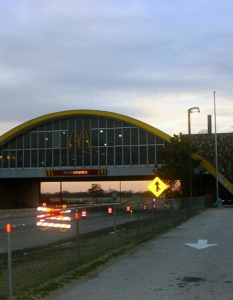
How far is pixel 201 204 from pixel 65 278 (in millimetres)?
30888

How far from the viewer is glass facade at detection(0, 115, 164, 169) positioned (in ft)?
174

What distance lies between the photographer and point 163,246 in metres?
14.6

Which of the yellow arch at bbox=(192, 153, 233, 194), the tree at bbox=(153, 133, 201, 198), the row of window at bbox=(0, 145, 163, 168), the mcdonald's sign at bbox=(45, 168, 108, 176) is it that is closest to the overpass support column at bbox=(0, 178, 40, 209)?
the row of window at bbox=(0, 145, 163, 168)

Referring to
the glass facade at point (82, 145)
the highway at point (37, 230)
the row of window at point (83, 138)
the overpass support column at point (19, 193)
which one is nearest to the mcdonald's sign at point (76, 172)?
the glass facade at point (82, 145)

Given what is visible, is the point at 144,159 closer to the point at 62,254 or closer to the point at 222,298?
the point at 62,254

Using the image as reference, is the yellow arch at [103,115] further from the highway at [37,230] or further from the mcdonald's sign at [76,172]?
the highway at [37,230]

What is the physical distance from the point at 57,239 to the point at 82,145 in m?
43.3

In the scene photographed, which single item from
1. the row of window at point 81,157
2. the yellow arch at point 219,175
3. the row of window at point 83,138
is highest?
the row of window at point 83,138

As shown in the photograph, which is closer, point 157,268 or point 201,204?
point 157,268

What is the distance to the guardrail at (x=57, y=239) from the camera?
8.46 metres

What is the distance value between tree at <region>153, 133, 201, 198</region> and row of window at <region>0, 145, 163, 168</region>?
844 centimetres

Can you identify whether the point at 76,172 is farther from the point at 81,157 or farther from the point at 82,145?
the point at 82,145

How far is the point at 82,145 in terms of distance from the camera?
54781 mm

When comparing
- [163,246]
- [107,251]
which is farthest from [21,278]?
[163,246]
